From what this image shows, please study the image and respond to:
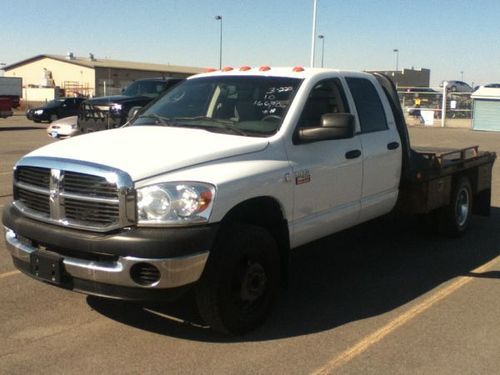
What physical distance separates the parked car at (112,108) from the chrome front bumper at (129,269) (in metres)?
9.49

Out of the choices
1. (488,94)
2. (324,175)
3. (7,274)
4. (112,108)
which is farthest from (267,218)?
(488,94)

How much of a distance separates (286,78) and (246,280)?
1.86 m

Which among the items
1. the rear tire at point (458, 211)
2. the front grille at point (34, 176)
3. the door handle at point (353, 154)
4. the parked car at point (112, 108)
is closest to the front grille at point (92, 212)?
the front grille at point (34, 176)

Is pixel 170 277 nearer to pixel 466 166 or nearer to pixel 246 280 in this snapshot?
pixel 246 280

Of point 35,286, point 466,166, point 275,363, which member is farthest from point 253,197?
point 466,166

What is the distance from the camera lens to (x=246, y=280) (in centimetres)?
422

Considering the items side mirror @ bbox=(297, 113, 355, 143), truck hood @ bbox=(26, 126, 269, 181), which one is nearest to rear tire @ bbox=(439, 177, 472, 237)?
side mirror @ bbox=(297, 113, 355, 143)

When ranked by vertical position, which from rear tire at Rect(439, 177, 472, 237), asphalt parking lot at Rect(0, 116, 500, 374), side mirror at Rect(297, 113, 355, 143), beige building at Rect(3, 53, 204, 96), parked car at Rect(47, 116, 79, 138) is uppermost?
beige building at Rect(3, 53, 204, 96)

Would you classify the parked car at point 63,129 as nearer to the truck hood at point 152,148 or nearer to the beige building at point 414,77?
the truck hood at point 152,148

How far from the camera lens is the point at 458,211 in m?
7.42

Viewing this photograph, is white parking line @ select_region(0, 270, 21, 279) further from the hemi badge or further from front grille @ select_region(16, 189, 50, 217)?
the hemi badge

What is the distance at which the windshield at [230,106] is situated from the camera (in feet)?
15.8

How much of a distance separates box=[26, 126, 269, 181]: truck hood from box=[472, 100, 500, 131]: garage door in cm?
3025

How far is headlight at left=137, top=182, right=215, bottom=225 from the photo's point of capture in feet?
12.4
